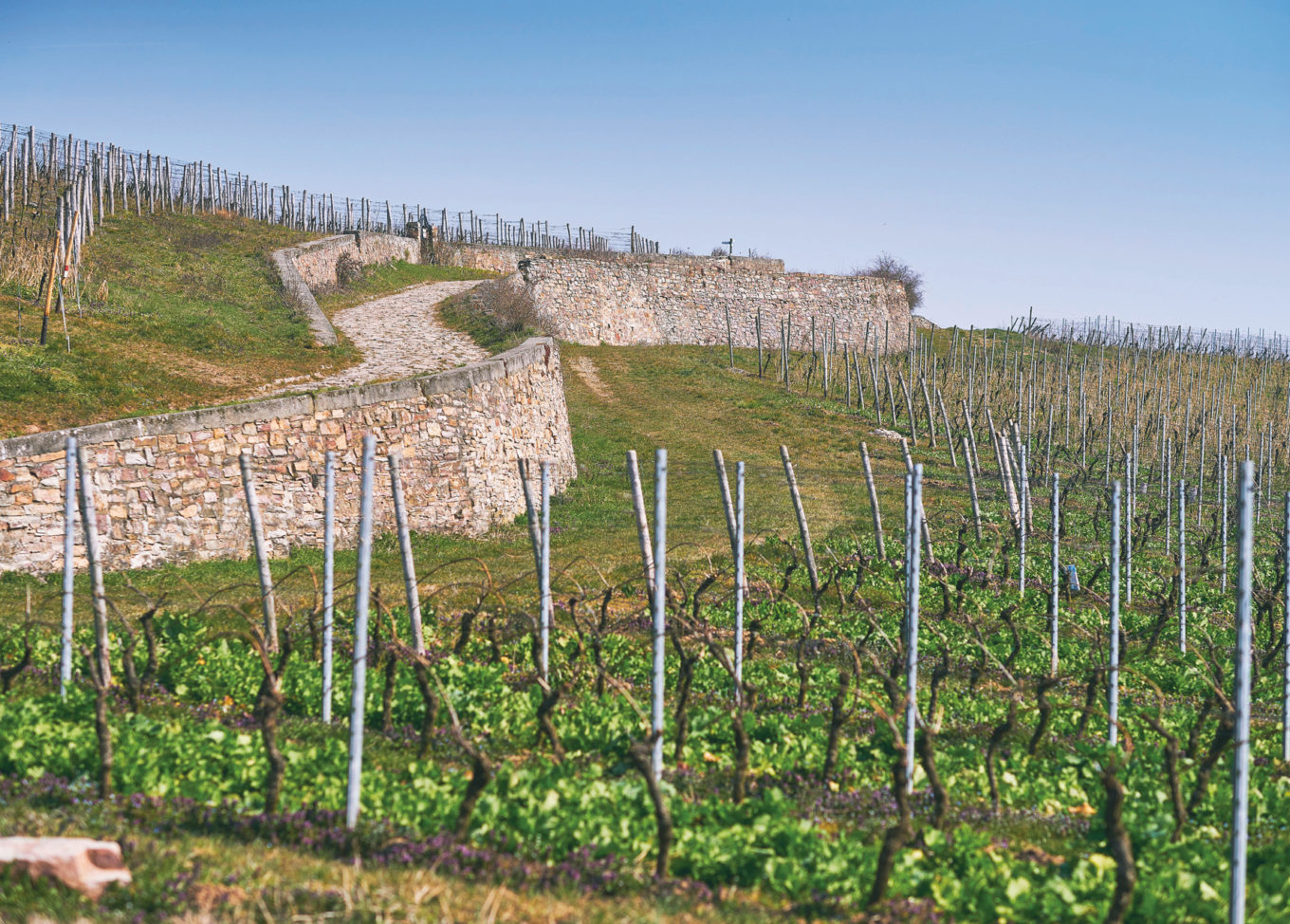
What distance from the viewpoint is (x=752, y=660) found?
8812 millimetres

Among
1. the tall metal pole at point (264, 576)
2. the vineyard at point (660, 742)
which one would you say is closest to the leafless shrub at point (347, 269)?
the vineyard at point (660, 742)

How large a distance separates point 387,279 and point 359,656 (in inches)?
1214

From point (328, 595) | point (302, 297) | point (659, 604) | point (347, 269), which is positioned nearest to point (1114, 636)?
point (659, 604)

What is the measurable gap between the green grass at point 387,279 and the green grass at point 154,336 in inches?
88.3

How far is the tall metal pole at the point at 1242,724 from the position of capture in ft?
12.8

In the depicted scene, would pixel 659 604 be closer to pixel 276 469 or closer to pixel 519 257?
pixel 276 469

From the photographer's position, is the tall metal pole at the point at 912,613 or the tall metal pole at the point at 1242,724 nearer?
the tall metal pole at the point at 1242,724

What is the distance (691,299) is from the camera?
3834 centimetres

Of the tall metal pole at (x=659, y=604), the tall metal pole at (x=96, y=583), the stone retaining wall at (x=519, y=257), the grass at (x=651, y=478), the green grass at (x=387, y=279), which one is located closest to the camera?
the tall metal pole at (x=659, y=604)

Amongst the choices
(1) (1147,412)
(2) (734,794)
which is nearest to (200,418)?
(2) (734,794)

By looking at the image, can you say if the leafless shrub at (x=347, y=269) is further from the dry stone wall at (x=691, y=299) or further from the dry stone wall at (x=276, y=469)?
the dry stone wall at (x=276, y=469)

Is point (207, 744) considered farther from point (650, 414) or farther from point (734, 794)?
point (650, 414)

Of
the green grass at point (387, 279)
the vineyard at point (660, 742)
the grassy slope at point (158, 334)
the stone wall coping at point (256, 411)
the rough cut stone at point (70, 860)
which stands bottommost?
the vineyard at point (660, 742)

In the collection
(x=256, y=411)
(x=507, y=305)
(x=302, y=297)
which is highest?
(x=507, y=305)
